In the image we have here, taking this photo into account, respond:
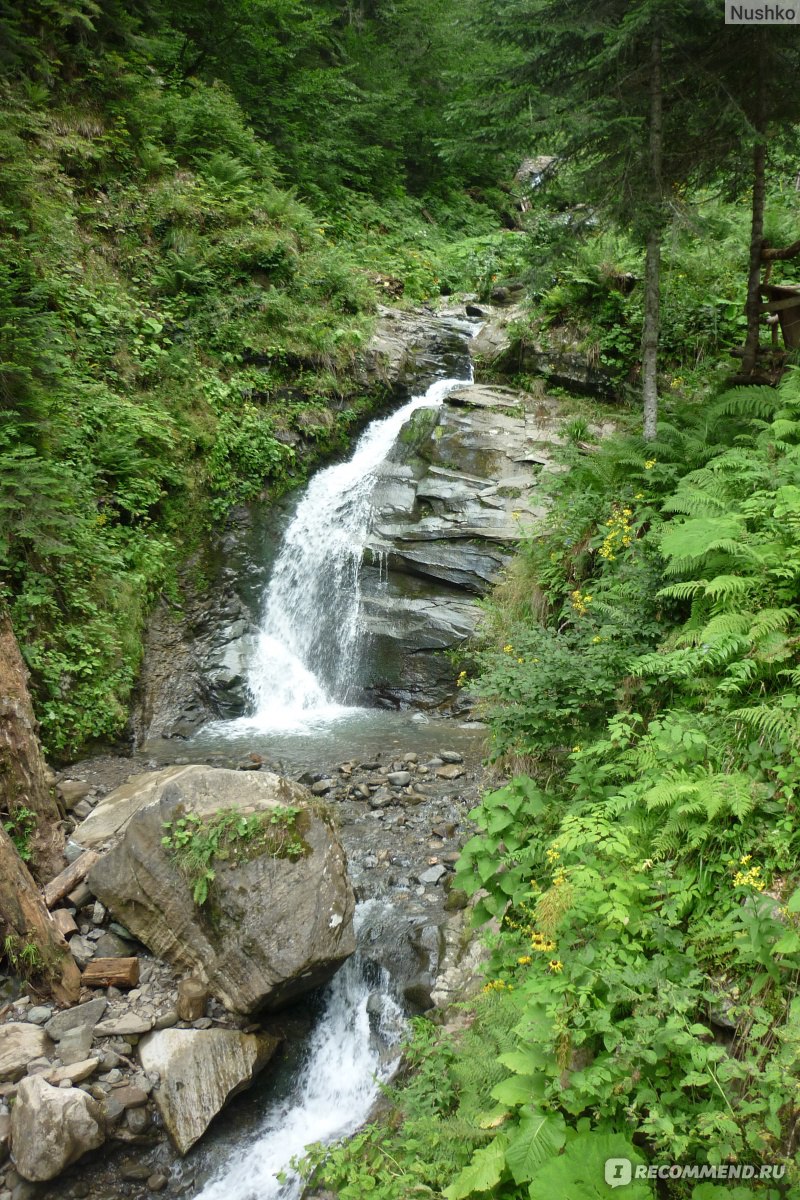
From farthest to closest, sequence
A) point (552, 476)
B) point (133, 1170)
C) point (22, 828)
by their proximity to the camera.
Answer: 1. point (552, 476)
2. point (22, 828)
3. point (133, 1170)

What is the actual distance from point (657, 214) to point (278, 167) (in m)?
13.3

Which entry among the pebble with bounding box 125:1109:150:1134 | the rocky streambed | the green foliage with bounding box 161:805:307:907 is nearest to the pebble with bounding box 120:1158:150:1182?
the rocky streambed

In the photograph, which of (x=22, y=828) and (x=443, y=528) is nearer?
(x=22, y=828)

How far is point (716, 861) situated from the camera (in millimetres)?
3314

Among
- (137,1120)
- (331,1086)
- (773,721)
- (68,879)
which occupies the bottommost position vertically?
(331,1086)

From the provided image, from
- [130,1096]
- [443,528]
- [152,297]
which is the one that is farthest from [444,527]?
[130,1096]

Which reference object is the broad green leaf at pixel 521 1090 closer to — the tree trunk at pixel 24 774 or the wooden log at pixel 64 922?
the wooden log at pixel 64 922

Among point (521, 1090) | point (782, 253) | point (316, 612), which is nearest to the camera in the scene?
point (521, 1090)

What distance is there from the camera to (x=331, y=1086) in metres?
4.72

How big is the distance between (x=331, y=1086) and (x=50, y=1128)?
5.80 feet

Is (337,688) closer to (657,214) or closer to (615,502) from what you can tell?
(615,502)

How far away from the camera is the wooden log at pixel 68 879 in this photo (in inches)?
209

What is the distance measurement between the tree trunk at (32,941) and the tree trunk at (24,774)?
703 millimetres

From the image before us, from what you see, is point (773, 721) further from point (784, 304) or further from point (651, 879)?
point (784, 304)
